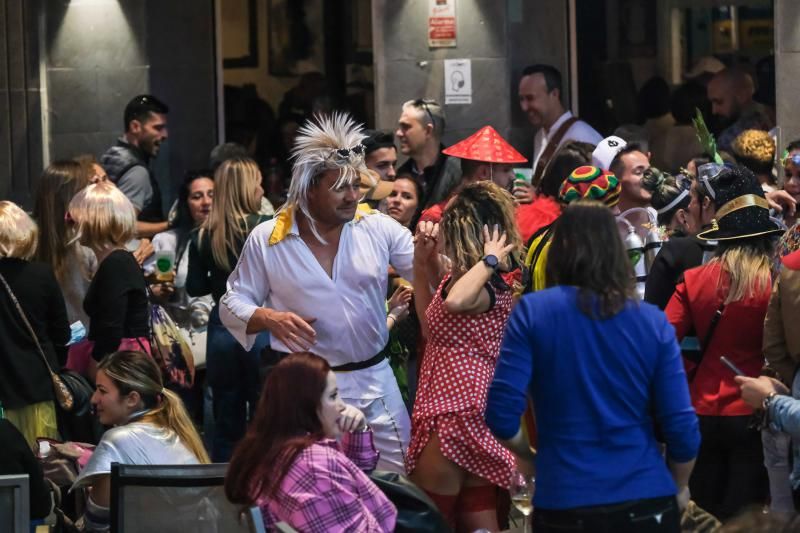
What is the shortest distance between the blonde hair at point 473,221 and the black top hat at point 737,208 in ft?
2.55

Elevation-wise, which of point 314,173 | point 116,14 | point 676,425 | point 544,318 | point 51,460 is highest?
point 116,14

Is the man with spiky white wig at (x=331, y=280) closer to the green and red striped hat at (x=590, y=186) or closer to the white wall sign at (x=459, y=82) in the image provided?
the green and red striped hat at (x=590, y=186)

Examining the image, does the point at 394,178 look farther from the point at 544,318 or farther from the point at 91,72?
the point at 544,318

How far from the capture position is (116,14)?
1269 cm

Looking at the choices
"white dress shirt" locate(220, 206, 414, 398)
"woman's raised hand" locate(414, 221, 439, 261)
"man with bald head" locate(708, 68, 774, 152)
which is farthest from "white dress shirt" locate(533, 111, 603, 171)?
"white dress shirt" locate(220, 206, 414, 398)

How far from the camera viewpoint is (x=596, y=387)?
194 inches

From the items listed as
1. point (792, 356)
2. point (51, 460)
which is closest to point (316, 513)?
point (792, 356)

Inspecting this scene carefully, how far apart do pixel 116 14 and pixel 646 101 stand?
4.14 m

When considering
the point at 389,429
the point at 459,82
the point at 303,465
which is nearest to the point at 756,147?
the point at 459,82

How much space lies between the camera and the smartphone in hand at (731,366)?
243 inches

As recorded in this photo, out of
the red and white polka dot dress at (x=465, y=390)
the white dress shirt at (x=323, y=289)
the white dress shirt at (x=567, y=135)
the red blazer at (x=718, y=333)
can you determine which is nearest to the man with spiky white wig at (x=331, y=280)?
the white dress shirt at (x=323, y=289)

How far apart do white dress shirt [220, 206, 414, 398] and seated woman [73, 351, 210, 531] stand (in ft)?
1.35

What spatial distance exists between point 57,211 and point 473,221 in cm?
329

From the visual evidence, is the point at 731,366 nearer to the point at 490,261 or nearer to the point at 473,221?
the point at 490,261
